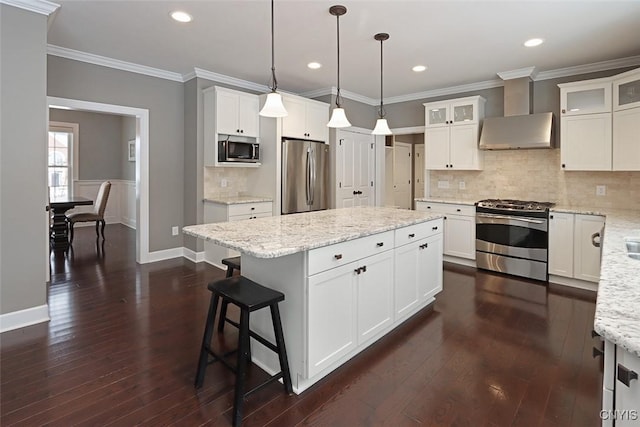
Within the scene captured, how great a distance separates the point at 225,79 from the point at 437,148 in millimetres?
3142

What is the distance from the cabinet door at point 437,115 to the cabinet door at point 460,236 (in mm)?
1366

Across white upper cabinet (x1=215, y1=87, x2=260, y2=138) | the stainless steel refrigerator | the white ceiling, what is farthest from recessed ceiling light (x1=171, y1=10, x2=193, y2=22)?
the stainless steel refrigerator

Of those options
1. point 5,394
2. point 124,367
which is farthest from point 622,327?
point 5,394

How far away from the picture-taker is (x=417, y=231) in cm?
301

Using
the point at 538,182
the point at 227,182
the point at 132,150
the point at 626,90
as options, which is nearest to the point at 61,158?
the point at 132,150

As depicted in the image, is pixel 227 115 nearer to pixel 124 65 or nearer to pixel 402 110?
pixel 124 65

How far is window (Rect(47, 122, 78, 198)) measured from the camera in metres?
7.43

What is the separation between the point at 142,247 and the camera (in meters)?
4.74

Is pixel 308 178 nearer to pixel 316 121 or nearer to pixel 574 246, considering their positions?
pixel 316 121

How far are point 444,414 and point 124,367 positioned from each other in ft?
6.31

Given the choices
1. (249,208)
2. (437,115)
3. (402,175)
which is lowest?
(249,208)

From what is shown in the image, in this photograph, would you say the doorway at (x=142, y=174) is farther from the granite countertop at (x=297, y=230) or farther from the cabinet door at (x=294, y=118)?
the granite countertop at (x=297, y=230)

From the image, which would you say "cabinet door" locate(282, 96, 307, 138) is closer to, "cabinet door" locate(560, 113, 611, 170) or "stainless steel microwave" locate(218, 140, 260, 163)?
"stainless steel microwave" locate(218, 140, 260, 163)

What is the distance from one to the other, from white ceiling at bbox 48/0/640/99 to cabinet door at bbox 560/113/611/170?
2.34 ft
